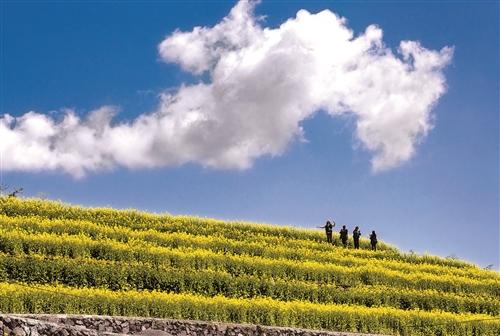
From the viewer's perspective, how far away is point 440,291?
133 feet

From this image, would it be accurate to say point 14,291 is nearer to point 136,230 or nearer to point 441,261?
point 136,230

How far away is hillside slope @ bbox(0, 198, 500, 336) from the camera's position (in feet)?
93.0

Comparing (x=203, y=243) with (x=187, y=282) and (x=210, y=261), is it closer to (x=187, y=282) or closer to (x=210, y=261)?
(x=210, y=261)

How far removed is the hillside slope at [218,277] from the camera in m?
28.3

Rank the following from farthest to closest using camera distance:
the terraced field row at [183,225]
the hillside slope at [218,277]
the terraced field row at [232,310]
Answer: the terraced field row at [183,225] → the hillside slope at [218,277] → the terraced field row at [232,310]

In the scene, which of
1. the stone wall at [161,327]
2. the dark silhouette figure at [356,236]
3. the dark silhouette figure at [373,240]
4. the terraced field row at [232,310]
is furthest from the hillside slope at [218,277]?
the stone wall at [161,327]

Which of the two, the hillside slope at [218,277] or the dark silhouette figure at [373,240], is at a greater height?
the dark silhouette figure at [373,240]

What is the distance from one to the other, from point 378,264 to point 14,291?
21.5m

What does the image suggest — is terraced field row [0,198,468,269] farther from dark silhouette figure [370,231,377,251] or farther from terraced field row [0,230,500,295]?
terraced field row [0,230,500,295]

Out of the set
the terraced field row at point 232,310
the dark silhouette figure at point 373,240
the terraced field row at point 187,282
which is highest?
the dark silhouette figure at point 373,240

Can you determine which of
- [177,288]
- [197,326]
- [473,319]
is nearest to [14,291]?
[197,326]

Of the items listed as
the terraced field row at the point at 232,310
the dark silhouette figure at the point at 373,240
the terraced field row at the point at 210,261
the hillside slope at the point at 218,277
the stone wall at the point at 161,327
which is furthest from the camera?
the dark silhouette figure at the point at 373,240

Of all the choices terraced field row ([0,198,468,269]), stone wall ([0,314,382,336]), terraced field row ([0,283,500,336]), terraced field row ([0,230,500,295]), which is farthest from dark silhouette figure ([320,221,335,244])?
stone wall ([0,314,382,336])

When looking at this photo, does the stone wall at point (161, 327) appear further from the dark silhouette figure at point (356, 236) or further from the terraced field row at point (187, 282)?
the dark silhouette figure at point (356, 236)
